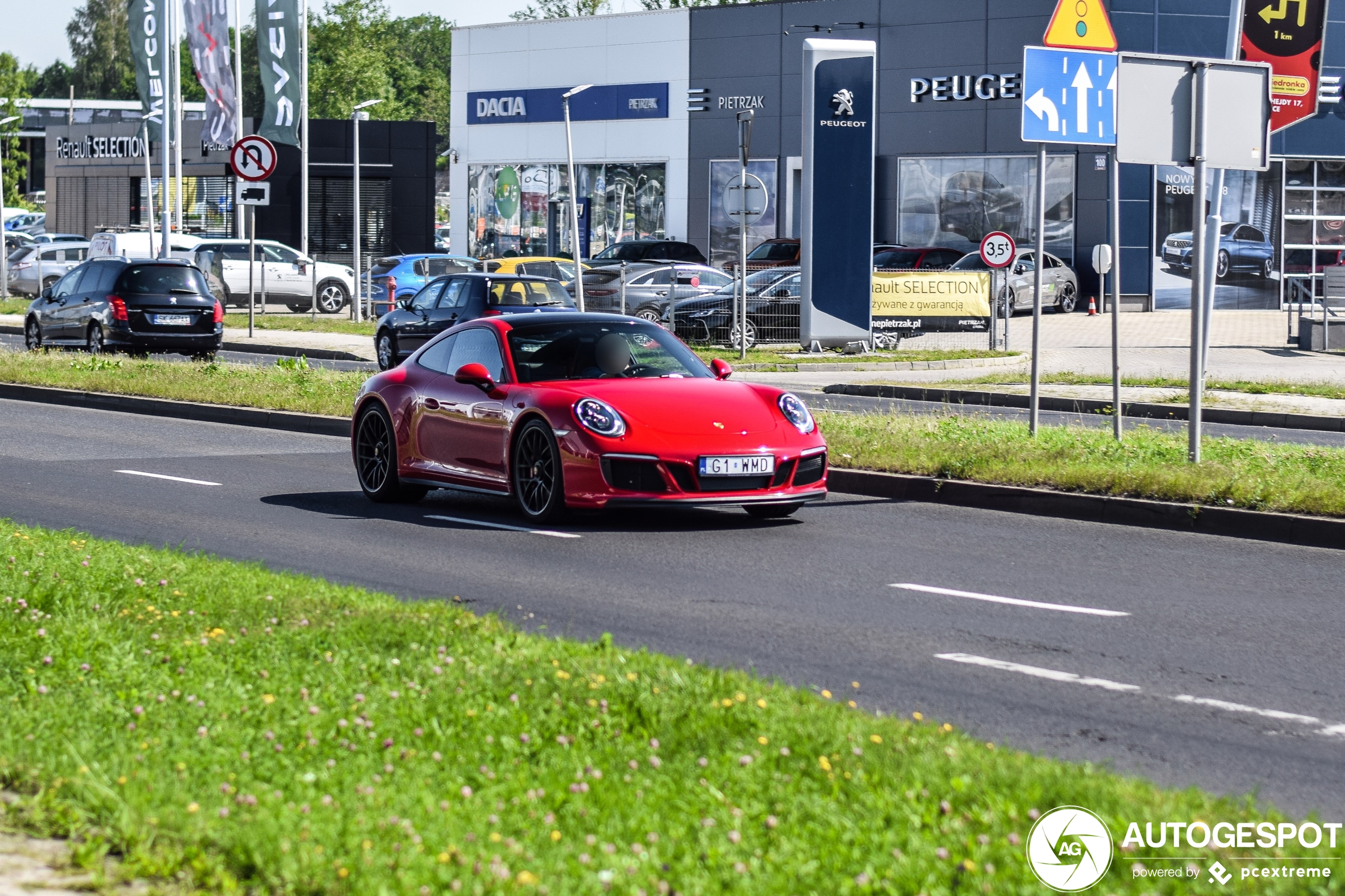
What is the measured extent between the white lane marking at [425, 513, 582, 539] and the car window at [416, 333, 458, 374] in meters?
1.16

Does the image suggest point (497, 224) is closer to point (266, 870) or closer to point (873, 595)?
point (873, 595)

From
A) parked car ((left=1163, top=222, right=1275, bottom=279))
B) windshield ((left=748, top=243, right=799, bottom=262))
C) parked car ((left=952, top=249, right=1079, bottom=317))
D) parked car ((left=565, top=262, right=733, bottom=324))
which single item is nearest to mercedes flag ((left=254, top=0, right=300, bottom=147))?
windshield ((left=748, top=243, right=799, bottom=262))

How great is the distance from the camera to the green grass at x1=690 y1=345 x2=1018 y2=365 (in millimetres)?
26969

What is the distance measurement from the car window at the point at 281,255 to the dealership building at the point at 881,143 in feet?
35.3

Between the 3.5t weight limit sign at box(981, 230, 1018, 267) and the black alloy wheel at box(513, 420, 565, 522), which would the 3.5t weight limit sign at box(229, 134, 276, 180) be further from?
the black alloy wheel at box(513, 420, 565, 522)

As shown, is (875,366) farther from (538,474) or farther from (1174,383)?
(538,474)

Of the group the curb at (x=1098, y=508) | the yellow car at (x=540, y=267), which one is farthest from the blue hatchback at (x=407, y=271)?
the curb at (x=1098, y=508)

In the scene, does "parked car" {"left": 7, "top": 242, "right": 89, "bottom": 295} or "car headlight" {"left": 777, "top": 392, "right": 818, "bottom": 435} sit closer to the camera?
"car headlight" {"left": 777, "top": 392, "right": 818, "bottom": 435}

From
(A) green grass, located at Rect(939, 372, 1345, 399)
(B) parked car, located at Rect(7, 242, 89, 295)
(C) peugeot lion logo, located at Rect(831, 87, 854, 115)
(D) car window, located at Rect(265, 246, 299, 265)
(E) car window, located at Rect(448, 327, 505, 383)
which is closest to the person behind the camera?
(E) car window, located at Rect(448, 327, 505, 383)

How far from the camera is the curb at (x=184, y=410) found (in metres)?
17.2

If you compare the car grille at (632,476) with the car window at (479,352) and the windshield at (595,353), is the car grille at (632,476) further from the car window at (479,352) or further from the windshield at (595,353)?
the car window at (479,352)

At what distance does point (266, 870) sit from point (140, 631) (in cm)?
276

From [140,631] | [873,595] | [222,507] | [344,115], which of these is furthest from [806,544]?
[344,115]

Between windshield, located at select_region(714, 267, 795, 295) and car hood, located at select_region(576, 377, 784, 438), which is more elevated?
windshield, located at select_region(714, 267, 795, 295)
